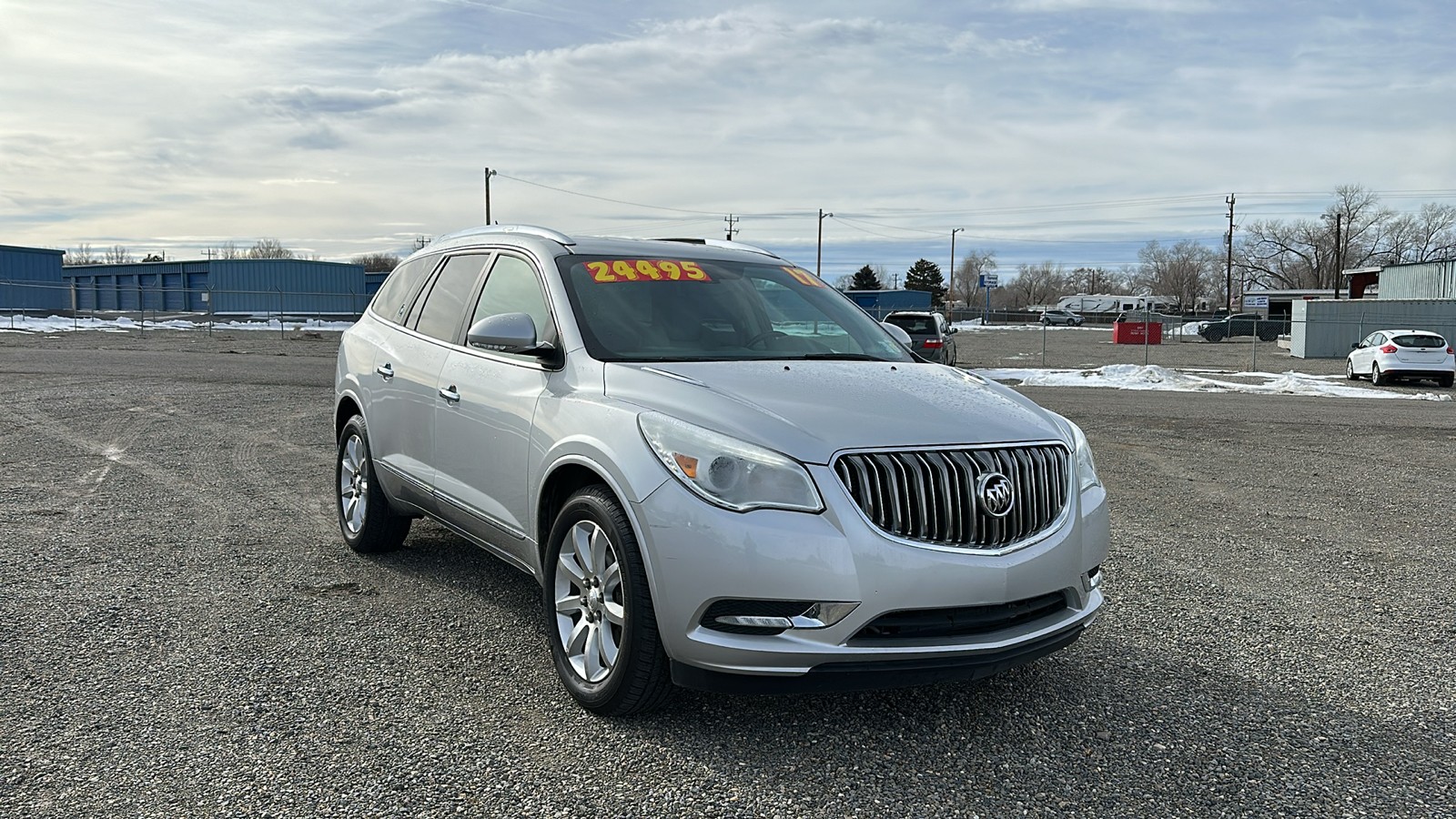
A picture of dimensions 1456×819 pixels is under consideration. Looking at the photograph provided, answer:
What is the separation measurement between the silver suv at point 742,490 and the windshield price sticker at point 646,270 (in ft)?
0.04

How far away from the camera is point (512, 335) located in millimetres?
4148

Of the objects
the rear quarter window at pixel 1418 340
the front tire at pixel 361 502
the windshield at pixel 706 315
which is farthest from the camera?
the rear quarter window at pixel 1418 340

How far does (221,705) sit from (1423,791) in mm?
3937

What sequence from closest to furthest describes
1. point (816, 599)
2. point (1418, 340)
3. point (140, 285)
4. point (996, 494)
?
point (816, 599)
point (996, 494)
point (1418, 340)
point (140, 285)

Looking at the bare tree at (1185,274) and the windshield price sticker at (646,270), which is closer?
the windshield price sticker at (646,270)

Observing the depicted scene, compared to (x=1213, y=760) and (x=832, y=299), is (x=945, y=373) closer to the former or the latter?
(x=832, y=299)

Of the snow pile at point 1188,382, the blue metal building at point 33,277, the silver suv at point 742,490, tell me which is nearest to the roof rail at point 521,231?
the silver suv at point 742,490

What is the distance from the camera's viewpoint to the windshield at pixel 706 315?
432 centimetres

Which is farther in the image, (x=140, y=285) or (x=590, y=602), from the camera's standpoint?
(x=140, y=285)

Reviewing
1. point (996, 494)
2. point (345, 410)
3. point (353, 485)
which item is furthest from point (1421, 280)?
point (996, 494)

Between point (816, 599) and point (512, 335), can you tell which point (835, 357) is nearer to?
point (512, 335)

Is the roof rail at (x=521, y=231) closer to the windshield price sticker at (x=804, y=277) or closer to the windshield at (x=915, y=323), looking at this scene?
the windshield price sticker at (x=804, y=277)

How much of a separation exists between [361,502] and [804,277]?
108 inches

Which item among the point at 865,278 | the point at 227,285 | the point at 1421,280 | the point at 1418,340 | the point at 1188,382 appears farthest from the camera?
the point at 865,278
